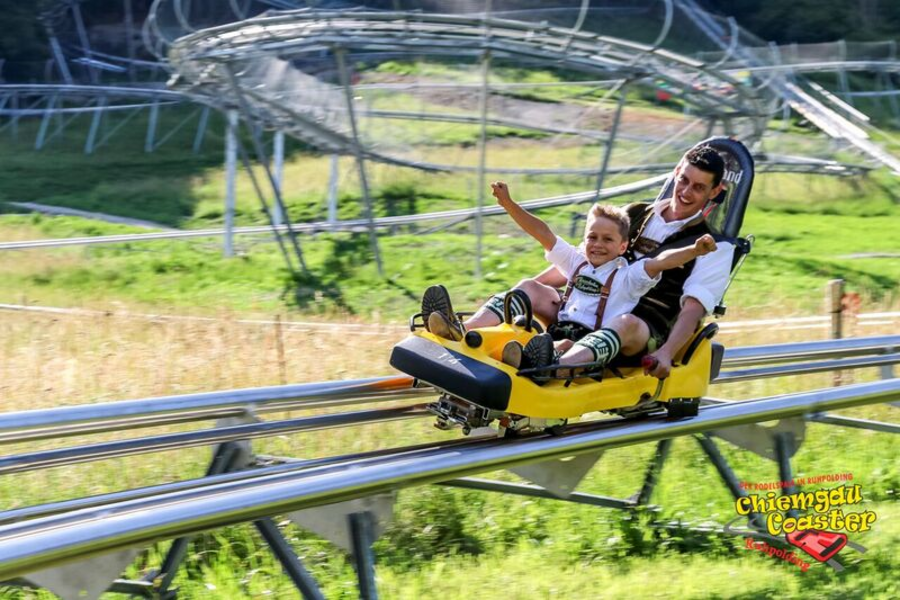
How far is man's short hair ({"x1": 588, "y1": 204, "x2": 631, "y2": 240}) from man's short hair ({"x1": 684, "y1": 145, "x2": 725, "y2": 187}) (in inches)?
17.5

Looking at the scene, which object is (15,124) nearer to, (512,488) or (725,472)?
(512,488)

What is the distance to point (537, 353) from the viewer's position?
4324 mm

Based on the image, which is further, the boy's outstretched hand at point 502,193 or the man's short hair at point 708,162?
the man's short hair at point 708,162

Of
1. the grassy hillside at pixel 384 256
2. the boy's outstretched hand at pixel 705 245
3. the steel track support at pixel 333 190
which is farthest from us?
the steel track support at pixel 333 190

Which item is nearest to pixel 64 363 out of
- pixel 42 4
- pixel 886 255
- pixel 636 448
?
pixel 636 448

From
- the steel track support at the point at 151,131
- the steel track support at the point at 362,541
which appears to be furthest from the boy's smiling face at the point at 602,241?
the steel track support at the point at 151,131

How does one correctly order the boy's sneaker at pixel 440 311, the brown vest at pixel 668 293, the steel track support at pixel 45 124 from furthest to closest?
the steel track support at pixel 45 124
the brown vest at pixel 668 293
the boy's sneaker at pixel 440 311

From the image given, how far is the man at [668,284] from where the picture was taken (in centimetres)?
477

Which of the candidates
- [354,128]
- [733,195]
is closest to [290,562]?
[733,195]

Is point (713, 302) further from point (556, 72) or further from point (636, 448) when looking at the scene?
point (556, 72)

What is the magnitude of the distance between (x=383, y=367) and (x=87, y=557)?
5.36m

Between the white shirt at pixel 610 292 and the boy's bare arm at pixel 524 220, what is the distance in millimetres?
49

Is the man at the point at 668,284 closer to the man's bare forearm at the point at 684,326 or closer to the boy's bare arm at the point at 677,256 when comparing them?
the man's bare forearm at the point at 684,326

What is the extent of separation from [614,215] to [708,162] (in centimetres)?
55
